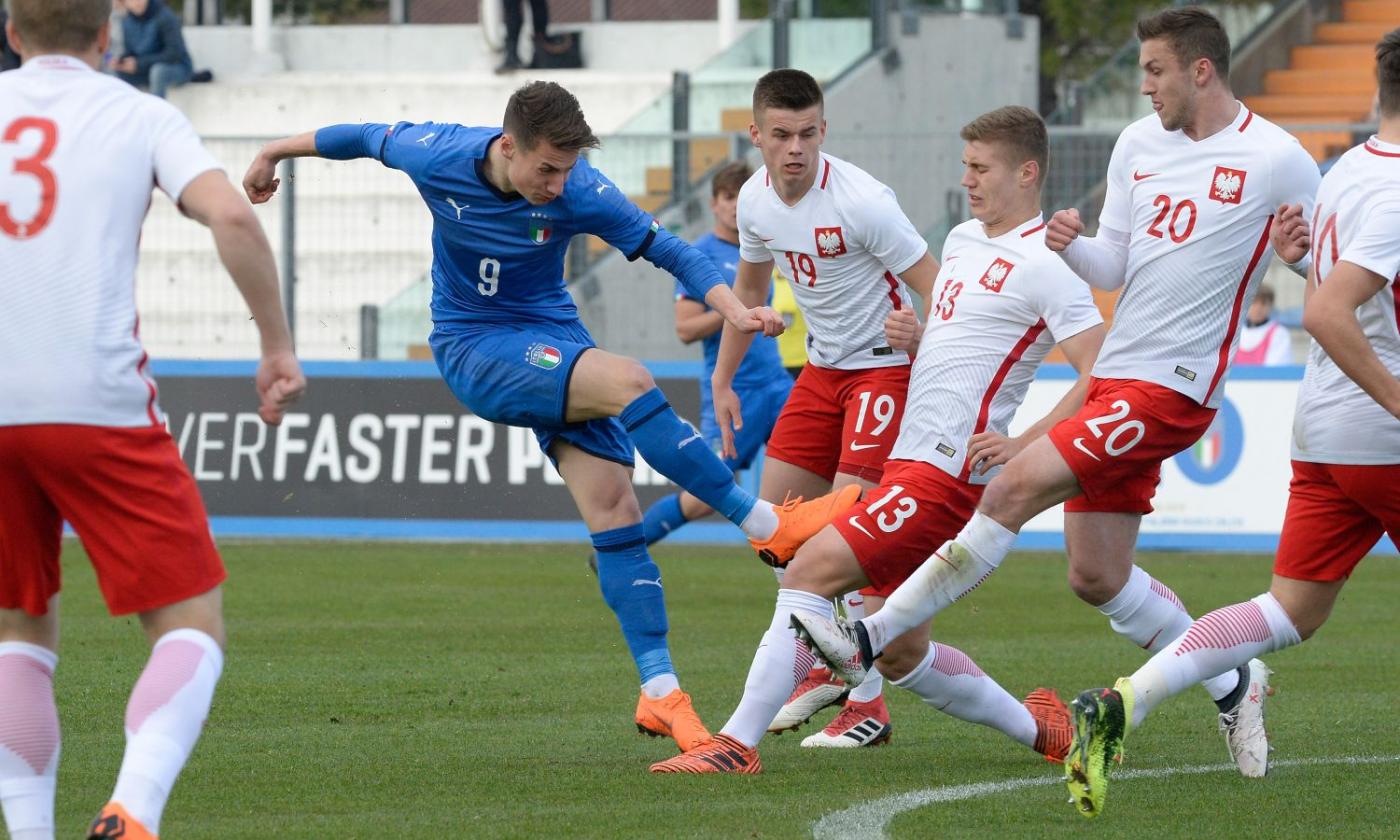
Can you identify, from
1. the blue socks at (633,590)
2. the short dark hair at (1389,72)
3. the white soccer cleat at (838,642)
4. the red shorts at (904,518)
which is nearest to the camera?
the short dark hair at (1389,72)

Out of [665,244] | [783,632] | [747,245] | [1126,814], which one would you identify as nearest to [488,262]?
[665,244]

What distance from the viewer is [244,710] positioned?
789 cm

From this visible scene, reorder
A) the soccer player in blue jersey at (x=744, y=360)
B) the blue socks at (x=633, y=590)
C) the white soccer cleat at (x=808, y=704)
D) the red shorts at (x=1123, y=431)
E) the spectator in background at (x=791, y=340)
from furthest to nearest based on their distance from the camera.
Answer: the spectator in background at (x=791, y=340), the soccer player in blue jersey at (x=744, y=360), the white soccer cleat at (x=808, y=704), the blue socks at (x=633, y=590), the red shorts at (x=1123, y=431)

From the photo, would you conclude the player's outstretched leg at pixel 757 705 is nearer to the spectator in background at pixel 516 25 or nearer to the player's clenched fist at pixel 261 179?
the player's clenched fist at pixel 261 179

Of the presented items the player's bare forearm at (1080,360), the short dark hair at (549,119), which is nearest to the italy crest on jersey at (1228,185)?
the player's bare forearm at (1080,360)

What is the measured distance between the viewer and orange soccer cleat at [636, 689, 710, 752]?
22.2ft

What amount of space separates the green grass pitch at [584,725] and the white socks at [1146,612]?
0.42 metres

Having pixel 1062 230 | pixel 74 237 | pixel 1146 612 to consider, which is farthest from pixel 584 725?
pixel 74 237

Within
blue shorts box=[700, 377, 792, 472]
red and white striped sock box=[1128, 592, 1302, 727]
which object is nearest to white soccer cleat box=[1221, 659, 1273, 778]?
red and white striped sock box=[1128, 592, 1302, 727]

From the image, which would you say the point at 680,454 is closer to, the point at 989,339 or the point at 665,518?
the point at 989,339

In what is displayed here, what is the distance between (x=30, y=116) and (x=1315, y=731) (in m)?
5.09

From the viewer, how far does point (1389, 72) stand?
575 cm

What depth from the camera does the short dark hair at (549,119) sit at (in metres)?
6.58

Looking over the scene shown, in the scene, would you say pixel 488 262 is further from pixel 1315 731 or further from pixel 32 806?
pixel 1315 731
